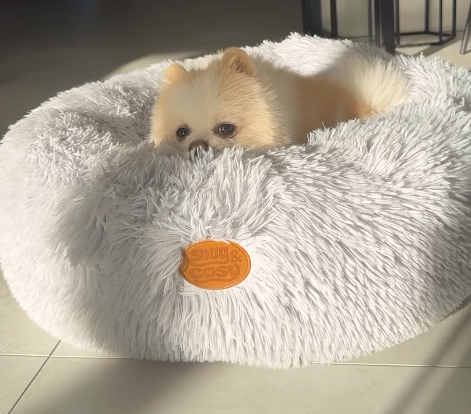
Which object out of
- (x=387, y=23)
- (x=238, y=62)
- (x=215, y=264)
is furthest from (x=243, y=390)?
(x=387, y=23)

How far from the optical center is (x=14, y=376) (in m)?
1.02

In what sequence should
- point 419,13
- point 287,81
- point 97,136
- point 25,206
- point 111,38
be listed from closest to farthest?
point 25,206, point 97,136, point 287,81, point 419,13, point 111,38

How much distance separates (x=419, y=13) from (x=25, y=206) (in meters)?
2.46

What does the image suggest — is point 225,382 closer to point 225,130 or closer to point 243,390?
point 243,390

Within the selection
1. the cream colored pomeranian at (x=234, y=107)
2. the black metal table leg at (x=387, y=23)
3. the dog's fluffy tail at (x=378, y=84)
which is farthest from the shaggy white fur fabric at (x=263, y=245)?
the black metal table leg at (x=387, y=23)

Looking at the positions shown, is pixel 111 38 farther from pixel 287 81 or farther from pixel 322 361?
pixel 322 361

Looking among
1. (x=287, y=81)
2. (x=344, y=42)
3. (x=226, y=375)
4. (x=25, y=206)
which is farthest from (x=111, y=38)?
(x=226, y=375)

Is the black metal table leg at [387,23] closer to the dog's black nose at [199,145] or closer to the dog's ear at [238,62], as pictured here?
the dog's ear at [238,62]

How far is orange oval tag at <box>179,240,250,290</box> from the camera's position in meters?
0.94

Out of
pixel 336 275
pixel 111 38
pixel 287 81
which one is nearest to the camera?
pixel 336 275

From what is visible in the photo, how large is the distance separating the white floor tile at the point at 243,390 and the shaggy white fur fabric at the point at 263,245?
0.03 meters

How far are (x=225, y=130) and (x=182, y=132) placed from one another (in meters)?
0.09

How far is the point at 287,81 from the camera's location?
1.34m

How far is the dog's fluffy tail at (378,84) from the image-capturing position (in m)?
1.39
